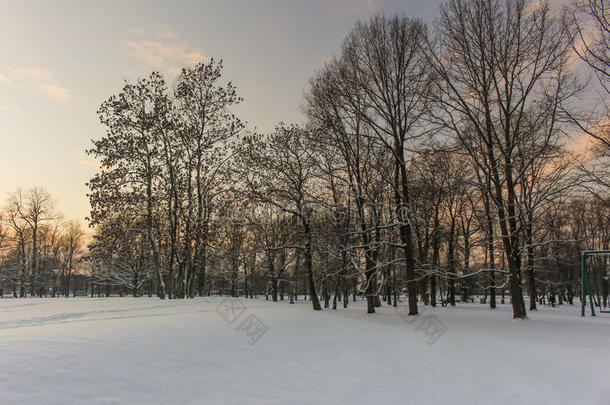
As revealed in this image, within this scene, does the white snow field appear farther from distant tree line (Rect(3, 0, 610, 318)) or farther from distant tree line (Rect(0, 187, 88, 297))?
distant tree line (Rect(0, 187, 88, 297))

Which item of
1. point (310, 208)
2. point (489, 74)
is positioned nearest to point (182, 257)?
point (310, 208)

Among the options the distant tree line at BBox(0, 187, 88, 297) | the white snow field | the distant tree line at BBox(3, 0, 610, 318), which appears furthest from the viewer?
the distant tree line at BBox(0, 187, 88, 297)

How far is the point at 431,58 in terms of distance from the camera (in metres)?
16.2

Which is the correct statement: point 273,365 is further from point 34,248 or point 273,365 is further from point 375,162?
point 34,248

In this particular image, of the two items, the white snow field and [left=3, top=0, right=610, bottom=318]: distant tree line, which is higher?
[left=3, top=0, right=610, bottom=318]: distant tree line

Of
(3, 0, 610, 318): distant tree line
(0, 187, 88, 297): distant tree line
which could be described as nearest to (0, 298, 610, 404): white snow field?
(3, 0, 610, 318): distant tree line

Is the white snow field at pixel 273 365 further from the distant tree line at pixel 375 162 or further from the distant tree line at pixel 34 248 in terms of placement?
the distant tree line at pixel 34 248

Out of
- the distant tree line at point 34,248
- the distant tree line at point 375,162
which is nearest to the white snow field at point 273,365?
the distant tree line at point 375,162

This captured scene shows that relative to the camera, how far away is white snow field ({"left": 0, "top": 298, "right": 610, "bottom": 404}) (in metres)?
4.48

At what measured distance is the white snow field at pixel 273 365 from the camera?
4484mm

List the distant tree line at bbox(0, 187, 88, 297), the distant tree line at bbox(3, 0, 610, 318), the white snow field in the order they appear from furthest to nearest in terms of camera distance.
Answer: the distant tree line at bbox(0, 187, 88, 297) < the distant tree line at bbox(3, 0, 610, 318) < the white snow field

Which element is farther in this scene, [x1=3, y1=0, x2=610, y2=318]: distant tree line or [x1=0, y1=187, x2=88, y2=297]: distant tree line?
[x1=0, y1=187, x2=88, y2=297]: distant tree line

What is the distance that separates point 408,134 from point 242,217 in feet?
38.4

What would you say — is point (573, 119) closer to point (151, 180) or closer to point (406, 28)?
point (406, 28)
